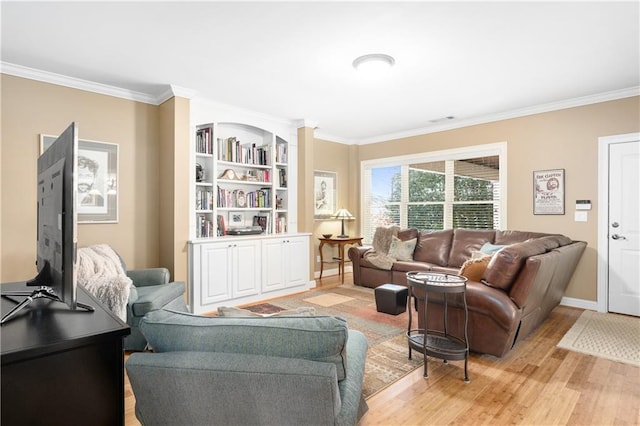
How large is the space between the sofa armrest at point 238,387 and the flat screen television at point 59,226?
377mm

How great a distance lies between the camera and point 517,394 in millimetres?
2236

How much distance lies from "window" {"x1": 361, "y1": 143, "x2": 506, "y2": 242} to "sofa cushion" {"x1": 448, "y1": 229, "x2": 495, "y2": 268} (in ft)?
1.38

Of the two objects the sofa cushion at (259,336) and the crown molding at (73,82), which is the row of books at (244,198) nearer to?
the crown molding at (73,82)

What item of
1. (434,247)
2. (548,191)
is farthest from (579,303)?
(434,247)

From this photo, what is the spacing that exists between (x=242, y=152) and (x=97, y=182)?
1770 mm

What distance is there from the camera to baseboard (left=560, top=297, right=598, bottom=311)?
13.4 feet

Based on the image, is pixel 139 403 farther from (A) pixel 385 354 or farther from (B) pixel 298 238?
(B) pixel 298 238

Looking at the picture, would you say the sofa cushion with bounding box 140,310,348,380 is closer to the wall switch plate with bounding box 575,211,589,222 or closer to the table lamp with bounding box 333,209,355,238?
the wall switch plate with bounding box 575,211,589,222

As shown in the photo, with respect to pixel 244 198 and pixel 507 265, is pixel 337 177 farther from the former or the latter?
pixel 507 265

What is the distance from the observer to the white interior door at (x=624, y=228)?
380cm

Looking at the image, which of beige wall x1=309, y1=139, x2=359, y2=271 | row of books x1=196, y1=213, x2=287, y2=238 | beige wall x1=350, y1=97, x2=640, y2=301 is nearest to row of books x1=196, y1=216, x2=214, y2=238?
row of books x1=196, y1=213, x2=287, y2=238

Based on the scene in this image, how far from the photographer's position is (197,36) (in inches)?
106

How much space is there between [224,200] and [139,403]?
3.50 m

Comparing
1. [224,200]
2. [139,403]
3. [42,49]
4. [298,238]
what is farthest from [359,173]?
[139,403]
